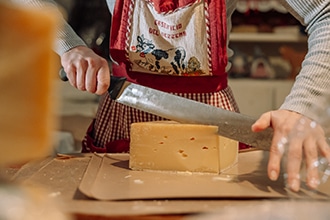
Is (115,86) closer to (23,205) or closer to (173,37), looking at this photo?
(173,37)

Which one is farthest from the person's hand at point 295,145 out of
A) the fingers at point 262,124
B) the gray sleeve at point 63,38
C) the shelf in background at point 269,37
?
the shelf in background at point 269,37

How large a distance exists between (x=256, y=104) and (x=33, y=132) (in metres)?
2.30

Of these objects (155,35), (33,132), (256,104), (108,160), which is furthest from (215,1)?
(256,104)

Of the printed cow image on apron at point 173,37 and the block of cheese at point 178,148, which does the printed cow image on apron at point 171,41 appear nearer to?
the printed cow image on apron at point 173,37

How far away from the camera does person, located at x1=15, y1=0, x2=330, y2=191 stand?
107 centimetres

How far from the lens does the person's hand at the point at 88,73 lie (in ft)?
3.45

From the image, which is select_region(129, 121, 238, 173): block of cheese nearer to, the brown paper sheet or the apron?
the brown paper sheet

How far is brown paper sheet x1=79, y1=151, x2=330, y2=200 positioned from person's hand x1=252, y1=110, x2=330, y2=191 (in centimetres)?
3

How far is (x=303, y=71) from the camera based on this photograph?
3.39 ft

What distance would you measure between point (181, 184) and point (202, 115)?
0.15m

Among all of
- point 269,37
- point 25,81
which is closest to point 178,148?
point 25,81

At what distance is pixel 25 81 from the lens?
472mm

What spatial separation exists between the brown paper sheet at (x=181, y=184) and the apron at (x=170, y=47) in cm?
20

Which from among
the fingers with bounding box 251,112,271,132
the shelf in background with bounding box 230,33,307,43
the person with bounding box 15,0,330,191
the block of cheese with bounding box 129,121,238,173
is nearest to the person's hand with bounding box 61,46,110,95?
the person with bounding box 15,0,330,191
